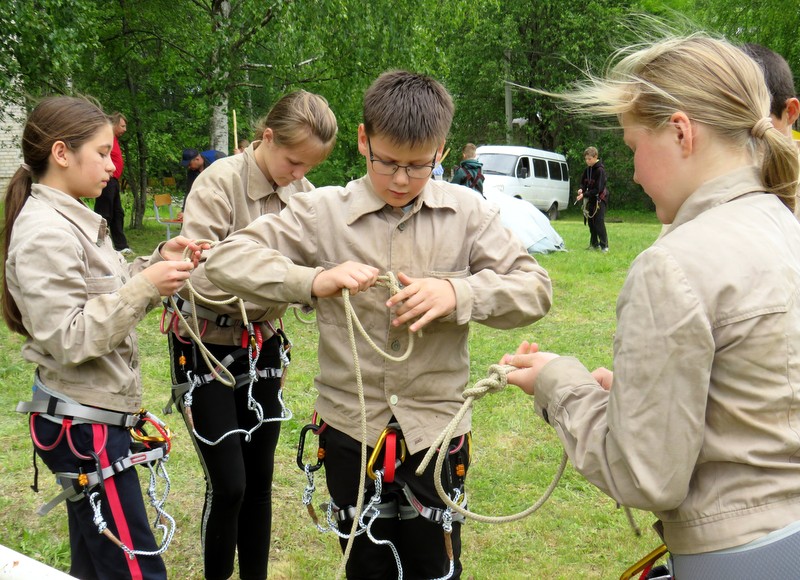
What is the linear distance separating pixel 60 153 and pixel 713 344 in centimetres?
218

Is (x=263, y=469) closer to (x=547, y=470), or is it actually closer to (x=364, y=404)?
(x=364, y=404)

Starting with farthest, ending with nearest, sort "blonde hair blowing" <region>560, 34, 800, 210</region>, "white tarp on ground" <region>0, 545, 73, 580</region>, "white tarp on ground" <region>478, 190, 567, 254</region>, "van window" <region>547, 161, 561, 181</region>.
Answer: "van window" <region>547, 161, 561, 181</region>
"white tarp on ground" <region>478, 190, 567, 254</region>
"blonde hair blowing" <region>560, 34, 800, 210</region>
"white tarp on ground" <region>0, 545, 73, 580</region>

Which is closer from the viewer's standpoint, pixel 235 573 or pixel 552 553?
pixel 235 573

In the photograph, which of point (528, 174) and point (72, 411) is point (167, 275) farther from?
point (528, 174)

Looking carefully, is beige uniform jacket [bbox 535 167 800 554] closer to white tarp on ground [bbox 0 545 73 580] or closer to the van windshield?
white tarp on ground [bbox 0 545 73 580]

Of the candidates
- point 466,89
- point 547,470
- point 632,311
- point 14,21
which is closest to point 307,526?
point 547,470

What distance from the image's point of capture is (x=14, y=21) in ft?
30.2

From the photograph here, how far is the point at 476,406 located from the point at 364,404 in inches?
143

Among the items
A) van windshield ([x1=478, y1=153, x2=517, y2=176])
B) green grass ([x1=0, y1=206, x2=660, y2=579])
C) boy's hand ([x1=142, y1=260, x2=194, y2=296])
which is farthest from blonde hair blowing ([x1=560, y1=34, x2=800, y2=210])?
van windshield ([x1=478, y1=153, x2=517, y2=176])

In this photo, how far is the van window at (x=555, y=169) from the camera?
26.6 metres

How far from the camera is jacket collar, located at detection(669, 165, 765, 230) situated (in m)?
1.61

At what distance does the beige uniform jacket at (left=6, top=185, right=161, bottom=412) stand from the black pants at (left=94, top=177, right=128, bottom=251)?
9126mm

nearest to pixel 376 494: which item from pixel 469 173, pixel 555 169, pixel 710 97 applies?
pixel 710 97

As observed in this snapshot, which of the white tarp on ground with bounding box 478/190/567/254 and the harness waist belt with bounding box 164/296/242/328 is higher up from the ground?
the harness waist belt with bounding box 164/296/242/328
